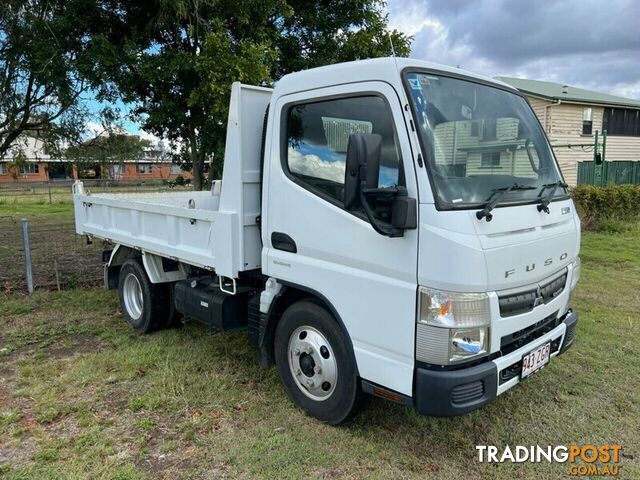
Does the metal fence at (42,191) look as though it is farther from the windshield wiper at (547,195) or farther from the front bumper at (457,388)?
the front bumper at (457,388)

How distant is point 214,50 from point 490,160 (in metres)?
4.90

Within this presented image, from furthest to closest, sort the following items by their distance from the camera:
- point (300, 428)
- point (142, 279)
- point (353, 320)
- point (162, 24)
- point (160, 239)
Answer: point (162, 24), point (142, 279), point (160, 239), point (300, 428), point (353, 320)

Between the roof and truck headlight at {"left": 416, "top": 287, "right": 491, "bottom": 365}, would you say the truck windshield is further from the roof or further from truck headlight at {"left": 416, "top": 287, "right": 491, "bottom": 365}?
the roof

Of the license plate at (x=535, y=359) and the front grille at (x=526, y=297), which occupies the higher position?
the front grille at (x=526, y=297)

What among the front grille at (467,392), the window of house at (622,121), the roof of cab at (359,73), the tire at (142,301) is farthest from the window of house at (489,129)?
the window of house at (622,121)

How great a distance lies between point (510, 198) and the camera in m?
2.98

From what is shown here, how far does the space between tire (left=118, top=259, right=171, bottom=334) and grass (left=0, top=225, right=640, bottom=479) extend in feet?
0.62

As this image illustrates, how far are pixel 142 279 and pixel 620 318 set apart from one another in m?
5.46

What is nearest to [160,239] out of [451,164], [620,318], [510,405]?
[451,164]

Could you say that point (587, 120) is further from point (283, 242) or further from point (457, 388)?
point (457, 388)

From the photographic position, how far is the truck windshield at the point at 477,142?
2.77 meters

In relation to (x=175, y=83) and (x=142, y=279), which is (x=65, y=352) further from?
(x=175, y=83)

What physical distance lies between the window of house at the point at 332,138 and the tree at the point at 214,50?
3.56m

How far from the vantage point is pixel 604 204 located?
1202 cm
